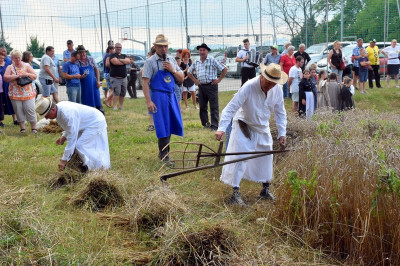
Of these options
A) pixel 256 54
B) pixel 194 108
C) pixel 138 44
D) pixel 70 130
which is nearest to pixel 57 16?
pixel 138 44

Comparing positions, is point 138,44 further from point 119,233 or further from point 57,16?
point 119,233

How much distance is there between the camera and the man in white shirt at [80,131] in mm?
6053

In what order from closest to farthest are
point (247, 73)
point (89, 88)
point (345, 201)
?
point (345, 201) < point (89, 88) < point (247, 73)

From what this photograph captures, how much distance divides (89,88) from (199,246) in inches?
341

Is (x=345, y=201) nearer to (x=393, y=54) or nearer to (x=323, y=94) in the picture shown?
(x=323, y=94)

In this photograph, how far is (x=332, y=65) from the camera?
47.2 feet

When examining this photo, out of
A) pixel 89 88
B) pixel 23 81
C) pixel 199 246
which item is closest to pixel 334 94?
pixel 89 88

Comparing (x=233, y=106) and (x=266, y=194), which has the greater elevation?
(x=233, y=106)

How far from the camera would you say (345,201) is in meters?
A: 4.22

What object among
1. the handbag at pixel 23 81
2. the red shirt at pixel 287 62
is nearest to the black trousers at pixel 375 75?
the red shirt at pixel 287 62

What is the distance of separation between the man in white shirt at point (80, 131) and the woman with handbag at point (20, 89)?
4.13 metres

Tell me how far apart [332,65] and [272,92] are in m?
9.43

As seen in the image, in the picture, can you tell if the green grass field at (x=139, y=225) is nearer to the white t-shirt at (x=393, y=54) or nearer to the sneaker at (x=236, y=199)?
the sneaker at (x=236, y=199)

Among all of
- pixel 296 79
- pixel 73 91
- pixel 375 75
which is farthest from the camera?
pixel 375 75
